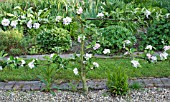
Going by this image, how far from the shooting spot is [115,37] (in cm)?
557

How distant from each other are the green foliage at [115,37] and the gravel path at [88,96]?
4.62ft

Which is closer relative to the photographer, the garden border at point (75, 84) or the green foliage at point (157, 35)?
the garden border at point (75, 84)

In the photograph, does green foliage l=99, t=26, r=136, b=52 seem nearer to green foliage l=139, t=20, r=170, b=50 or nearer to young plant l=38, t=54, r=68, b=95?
green foliage l=139, t=20, r=170, b=50

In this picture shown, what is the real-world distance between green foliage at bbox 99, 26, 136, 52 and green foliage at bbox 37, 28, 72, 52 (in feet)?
1.77

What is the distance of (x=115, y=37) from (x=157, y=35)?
658 mm

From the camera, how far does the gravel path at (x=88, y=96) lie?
3992 millimetres

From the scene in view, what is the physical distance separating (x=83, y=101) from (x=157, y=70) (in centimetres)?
→ 120

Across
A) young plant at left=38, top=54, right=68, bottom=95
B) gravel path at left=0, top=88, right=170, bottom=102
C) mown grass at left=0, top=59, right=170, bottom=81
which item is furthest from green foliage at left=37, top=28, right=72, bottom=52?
gravel path at left=0, top=88, right=170, bottom=102

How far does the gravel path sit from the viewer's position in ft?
13.1

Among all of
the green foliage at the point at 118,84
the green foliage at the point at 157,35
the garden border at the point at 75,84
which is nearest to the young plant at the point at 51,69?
the garden border at the point at 75,84

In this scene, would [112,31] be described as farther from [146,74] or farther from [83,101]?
[83,101]

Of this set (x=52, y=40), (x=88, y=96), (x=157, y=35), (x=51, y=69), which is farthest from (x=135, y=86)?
(x=52, y=40)

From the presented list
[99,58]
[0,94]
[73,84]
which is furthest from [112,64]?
[0,94]

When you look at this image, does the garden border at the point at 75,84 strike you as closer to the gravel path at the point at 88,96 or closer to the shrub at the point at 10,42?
the gravel path at the point at 88,96
